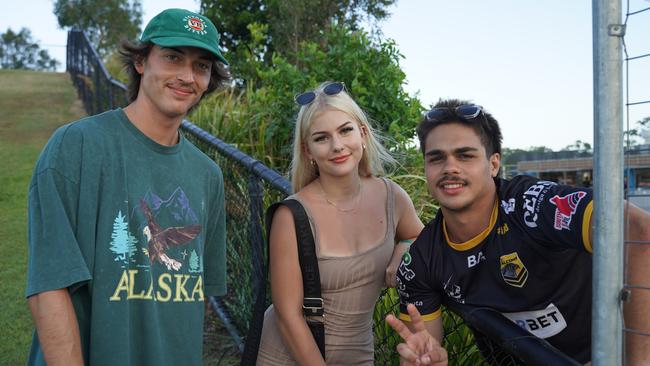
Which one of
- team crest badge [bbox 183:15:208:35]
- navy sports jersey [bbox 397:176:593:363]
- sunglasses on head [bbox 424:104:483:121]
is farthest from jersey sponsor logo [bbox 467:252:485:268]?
team crest badge [bbox 183:15:208:35]

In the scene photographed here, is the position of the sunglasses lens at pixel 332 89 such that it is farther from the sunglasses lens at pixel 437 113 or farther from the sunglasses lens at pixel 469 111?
the sunglasses lens at pixel 469 111

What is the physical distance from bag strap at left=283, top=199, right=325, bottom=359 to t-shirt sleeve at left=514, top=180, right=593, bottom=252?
77 cm

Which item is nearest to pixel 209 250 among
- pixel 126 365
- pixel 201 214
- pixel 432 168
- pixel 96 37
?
pixel 201 214

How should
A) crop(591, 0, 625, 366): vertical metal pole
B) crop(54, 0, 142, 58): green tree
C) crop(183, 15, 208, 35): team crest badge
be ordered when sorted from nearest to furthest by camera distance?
crop(591, 0, 625, 366): vertical metal pole, crop(183, 15, 208, 35): team crest badge, crop(54, 0, 142, 58): green tree

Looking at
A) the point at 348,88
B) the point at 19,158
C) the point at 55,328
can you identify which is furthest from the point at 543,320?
the point at 19,158

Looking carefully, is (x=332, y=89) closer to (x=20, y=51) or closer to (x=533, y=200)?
(x=533, y=200)

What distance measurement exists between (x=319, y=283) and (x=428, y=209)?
326 centimetres

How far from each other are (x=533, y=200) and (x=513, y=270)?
0.25 meters

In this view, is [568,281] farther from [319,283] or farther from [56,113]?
[56,113]

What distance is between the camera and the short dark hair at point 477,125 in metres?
2.30

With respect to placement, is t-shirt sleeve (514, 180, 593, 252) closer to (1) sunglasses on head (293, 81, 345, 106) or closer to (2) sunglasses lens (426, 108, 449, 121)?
(2) sunglasses lens (426, 108, 449, 121)

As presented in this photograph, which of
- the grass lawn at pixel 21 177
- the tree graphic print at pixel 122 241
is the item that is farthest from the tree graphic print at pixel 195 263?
the grass lawn at pixel 21 177

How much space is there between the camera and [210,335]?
4.33 meters

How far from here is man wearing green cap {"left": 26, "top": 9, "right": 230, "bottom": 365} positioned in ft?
5.79
